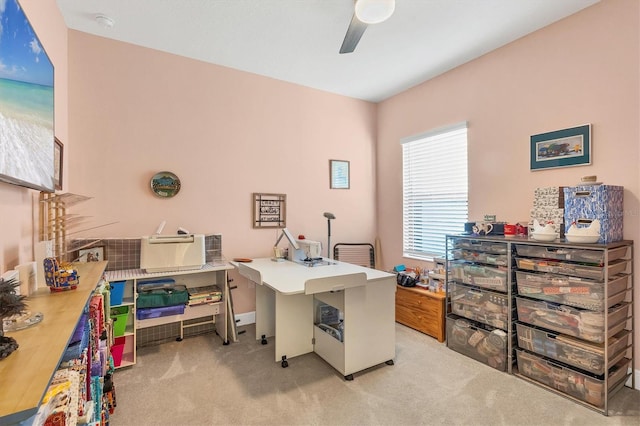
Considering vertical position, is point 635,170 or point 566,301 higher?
point 635,170

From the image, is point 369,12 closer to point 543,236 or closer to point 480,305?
point 543,236

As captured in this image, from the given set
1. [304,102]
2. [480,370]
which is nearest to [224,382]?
[480,370]

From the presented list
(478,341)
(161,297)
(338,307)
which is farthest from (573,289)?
(161,297)

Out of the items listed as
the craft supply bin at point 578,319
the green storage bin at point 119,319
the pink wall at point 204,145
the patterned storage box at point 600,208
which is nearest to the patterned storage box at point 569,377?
the craft supply bin at point 578,319

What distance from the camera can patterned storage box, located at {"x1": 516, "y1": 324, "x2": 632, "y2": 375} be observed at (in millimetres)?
2039

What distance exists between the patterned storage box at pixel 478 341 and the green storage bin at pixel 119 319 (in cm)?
277

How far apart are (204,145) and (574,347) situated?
3.48 m

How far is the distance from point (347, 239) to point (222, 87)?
233cm

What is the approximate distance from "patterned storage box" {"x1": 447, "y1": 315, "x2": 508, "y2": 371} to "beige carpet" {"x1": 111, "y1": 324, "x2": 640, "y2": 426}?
0.07 meters

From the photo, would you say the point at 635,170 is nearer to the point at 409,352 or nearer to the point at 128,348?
the point at 409,352

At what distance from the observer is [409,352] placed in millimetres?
2805

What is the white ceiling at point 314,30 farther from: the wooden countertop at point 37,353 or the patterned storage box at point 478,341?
the patterned storage box at point 478,341

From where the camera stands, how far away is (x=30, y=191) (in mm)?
1766

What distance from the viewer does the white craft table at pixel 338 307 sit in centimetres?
225
